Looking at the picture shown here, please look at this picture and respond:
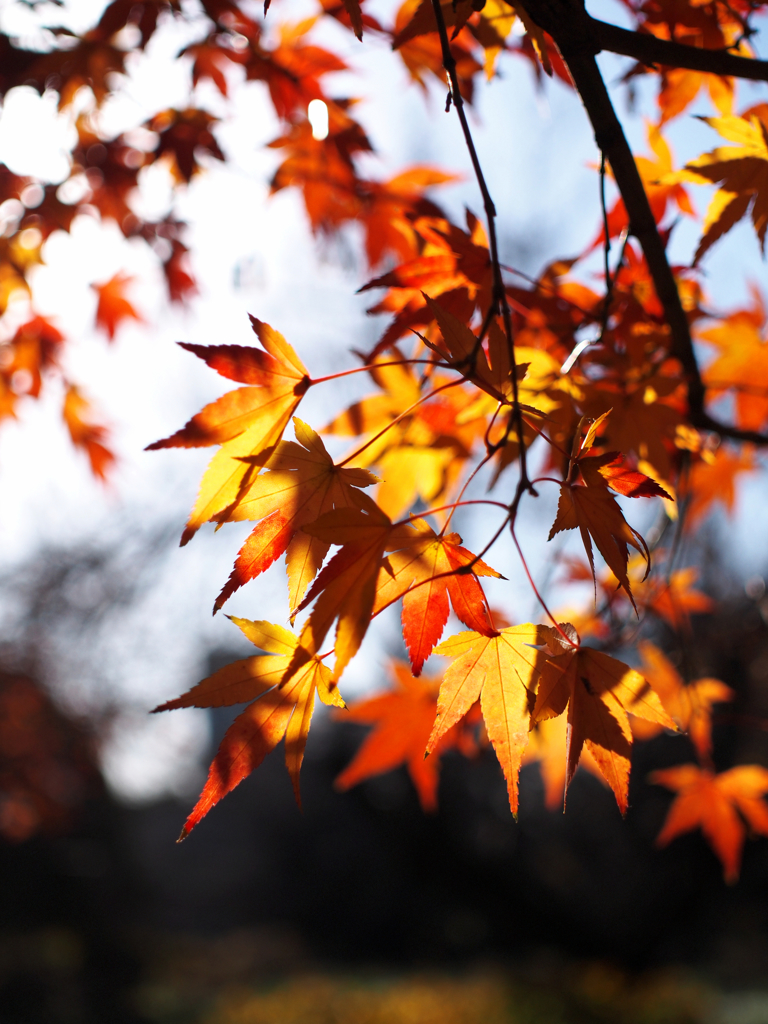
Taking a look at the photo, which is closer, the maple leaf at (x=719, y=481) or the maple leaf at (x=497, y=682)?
the maple leaf at (x=497, y=682)

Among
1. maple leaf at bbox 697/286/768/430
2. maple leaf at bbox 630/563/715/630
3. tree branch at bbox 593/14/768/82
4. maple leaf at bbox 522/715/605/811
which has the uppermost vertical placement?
tree branch at bbox 593/14/768/82

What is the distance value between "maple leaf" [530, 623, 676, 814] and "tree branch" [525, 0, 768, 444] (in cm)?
37

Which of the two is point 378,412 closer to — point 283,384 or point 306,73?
point 283,384

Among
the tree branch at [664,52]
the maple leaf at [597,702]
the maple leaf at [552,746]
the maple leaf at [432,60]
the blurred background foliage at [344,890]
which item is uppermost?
the maple leaf at [432,60]

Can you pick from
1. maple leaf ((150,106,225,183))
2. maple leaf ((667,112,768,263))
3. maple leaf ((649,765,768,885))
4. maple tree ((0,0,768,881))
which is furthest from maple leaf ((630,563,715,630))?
maple leaf ((150,106,225,183))

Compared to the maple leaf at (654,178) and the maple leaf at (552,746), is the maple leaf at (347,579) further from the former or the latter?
the maple leaf at (552,746)

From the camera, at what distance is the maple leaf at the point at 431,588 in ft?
A: 1.40

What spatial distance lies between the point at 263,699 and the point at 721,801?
982 mm

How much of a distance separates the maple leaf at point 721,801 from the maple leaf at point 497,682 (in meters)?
0.75

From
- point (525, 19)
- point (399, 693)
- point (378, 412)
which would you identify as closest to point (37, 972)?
point (399, 693)

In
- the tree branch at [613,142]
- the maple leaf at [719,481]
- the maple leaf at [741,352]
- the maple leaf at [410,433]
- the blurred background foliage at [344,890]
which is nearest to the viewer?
the tree branch at [613,142]

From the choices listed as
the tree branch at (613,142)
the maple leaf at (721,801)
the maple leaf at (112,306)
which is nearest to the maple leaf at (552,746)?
the maple leaf at (721,801)

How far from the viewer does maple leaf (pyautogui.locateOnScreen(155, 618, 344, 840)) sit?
1.36 feet

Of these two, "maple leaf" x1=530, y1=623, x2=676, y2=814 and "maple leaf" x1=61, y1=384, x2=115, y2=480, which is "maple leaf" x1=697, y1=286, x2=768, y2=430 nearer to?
"maple leaf" x1=530, y1=623, x2=676, y2=814
